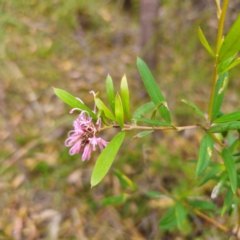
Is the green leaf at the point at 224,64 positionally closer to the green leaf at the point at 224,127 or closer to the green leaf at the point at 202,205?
the green leaf at the point at 224,127

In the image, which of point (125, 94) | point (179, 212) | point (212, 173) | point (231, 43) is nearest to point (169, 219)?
point (179, 212)

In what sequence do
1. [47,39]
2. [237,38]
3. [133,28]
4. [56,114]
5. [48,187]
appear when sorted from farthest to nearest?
[133,28], [47,39], [56,114], [48,187], [237,38]

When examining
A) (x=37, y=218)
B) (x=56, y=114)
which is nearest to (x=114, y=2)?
(x=56, y=114)

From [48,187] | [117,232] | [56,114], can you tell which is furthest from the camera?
[56,114]

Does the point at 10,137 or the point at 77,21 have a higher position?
the point at 77,21

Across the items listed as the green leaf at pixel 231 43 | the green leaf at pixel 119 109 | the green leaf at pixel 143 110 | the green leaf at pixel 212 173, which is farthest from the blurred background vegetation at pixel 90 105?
the green leaf at pixel 231 43

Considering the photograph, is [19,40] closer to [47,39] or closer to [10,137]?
[47,39]
